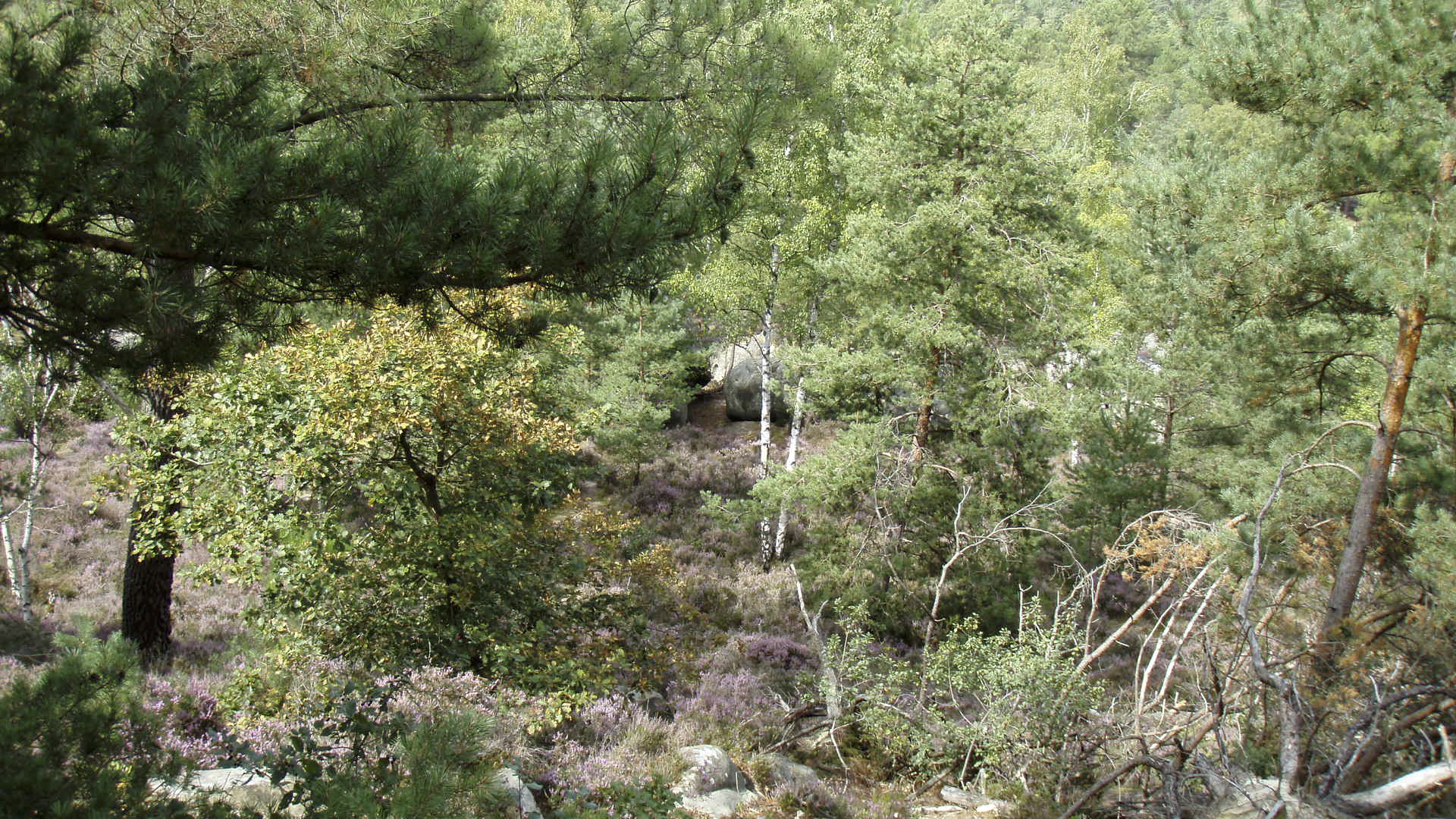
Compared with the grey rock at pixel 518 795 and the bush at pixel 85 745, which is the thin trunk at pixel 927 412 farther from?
the bush at pixel 85 745

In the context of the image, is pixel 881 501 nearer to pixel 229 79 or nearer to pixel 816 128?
pixel 816 128

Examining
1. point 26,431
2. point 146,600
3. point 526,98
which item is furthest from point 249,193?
point 26,431

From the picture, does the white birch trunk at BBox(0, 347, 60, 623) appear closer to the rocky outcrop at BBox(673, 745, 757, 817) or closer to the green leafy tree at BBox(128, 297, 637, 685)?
the green leafy tree at BBox(128, 297, 637, 685)

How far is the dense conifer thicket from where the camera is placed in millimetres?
3193

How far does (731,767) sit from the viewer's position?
22.3ft

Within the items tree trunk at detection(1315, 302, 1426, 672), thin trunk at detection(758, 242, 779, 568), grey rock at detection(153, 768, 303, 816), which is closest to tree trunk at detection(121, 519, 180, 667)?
grey rock at detection(153, 768, 303, 816)

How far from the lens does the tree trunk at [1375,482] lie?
614 cm

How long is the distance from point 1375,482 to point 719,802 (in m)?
5.53


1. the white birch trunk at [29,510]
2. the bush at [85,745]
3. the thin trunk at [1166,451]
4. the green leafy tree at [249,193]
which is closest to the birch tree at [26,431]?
the white birch trunk at [29,510]

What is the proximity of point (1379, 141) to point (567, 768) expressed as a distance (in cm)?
732

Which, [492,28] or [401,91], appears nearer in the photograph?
[401,91]

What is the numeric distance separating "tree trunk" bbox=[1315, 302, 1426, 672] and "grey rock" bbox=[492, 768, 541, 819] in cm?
558

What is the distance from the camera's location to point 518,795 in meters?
4.35

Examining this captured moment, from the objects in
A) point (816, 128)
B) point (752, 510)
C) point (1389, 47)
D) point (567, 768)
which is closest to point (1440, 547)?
point (1389, 47)
